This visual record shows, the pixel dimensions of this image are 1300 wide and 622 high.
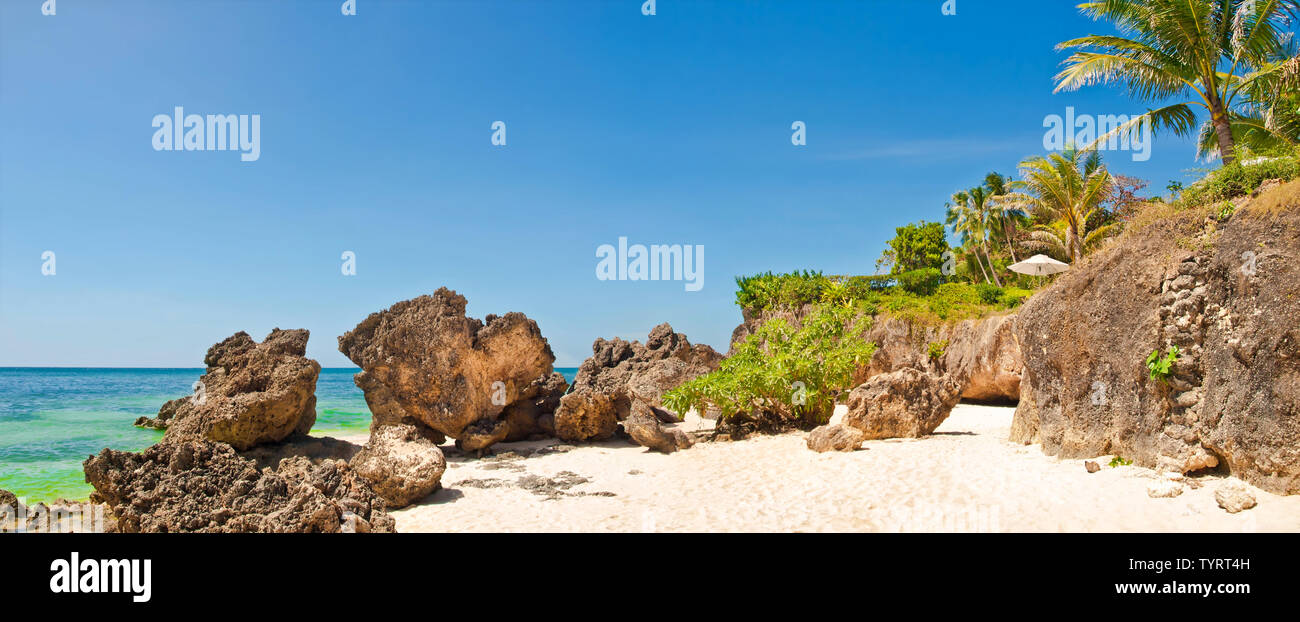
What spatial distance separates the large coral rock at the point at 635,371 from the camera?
16328 millimetres

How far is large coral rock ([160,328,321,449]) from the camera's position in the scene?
36.4 feet

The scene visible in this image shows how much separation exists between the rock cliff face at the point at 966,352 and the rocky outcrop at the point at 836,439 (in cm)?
512

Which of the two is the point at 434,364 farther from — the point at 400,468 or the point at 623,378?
the point at 623,378

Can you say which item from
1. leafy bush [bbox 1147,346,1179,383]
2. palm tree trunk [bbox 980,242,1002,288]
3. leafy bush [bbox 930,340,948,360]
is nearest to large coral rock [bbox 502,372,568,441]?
leafy bush [bbox 1147,346,1179,383]

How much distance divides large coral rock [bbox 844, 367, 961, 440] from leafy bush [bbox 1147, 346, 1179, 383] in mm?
5210

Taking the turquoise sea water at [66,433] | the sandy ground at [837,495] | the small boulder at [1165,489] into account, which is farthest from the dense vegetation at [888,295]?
the turquoise sea water at [66,433]

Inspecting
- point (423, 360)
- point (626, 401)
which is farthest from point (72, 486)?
point (626, 401)

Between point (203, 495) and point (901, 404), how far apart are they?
11825 mm

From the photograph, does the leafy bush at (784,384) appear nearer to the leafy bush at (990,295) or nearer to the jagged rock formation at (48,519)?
the leafy bush at (990,295)

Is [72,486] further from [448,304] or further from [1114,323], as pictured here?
[1114,323]

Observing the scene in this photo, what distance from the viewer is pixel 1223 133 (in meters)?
15.7

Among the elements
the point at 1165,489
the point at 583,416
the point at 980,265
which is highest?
the point at 980,265

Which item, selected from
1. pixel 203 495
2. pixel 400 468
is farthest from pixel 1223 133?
pixel 203 495
